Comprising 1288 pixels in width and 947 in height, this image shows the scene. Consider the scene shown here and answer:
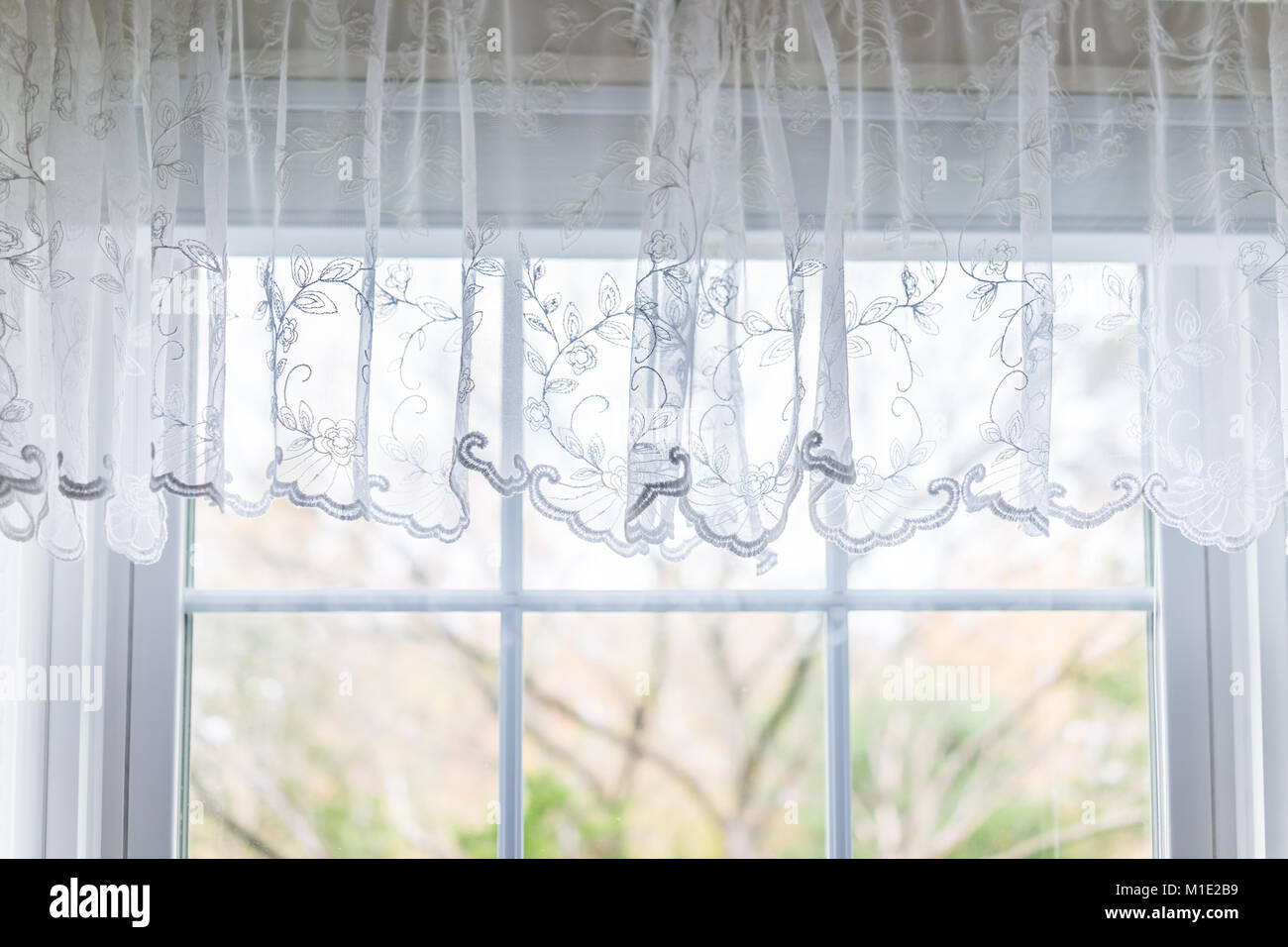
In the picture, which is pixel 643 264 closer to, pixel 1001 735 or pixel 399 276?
pixel 399 276

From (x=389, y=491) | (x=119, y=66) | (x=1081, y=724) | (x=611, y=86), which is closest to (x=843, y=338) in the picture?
(x=611, y=86)

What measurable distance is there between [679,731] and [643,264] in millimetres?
584

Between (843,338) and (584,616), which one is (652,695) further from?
(843,338)

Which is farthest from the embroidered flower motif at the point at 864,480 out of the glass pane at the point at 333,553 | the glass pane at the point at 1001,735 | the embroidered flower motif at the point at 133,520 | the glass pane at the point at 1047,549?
the embroidered flower motif at the point at 133,520

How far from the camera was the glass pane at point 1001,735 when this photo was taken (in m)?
1.19

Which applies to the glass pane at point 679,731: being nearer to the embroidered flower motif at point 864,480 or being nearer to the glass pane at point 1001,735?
the glass pane at point 1001,735

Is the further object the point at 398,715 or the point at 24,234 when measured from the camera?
the point at 398,715

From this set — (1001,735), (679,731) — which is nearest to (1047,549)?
(1001,735)

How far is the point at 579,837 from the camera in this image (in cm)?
117

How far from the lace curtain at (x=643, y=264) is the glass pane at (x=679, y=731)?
0.85 ft

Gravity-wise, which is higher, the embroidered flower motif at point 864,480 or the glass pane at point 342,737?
the embroidered flower motif at point 864,480

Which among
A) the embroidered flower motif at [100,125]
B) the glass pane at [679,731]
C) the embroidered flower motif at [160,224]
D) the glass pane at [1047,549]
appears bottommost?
the glass pane at [679,731]
